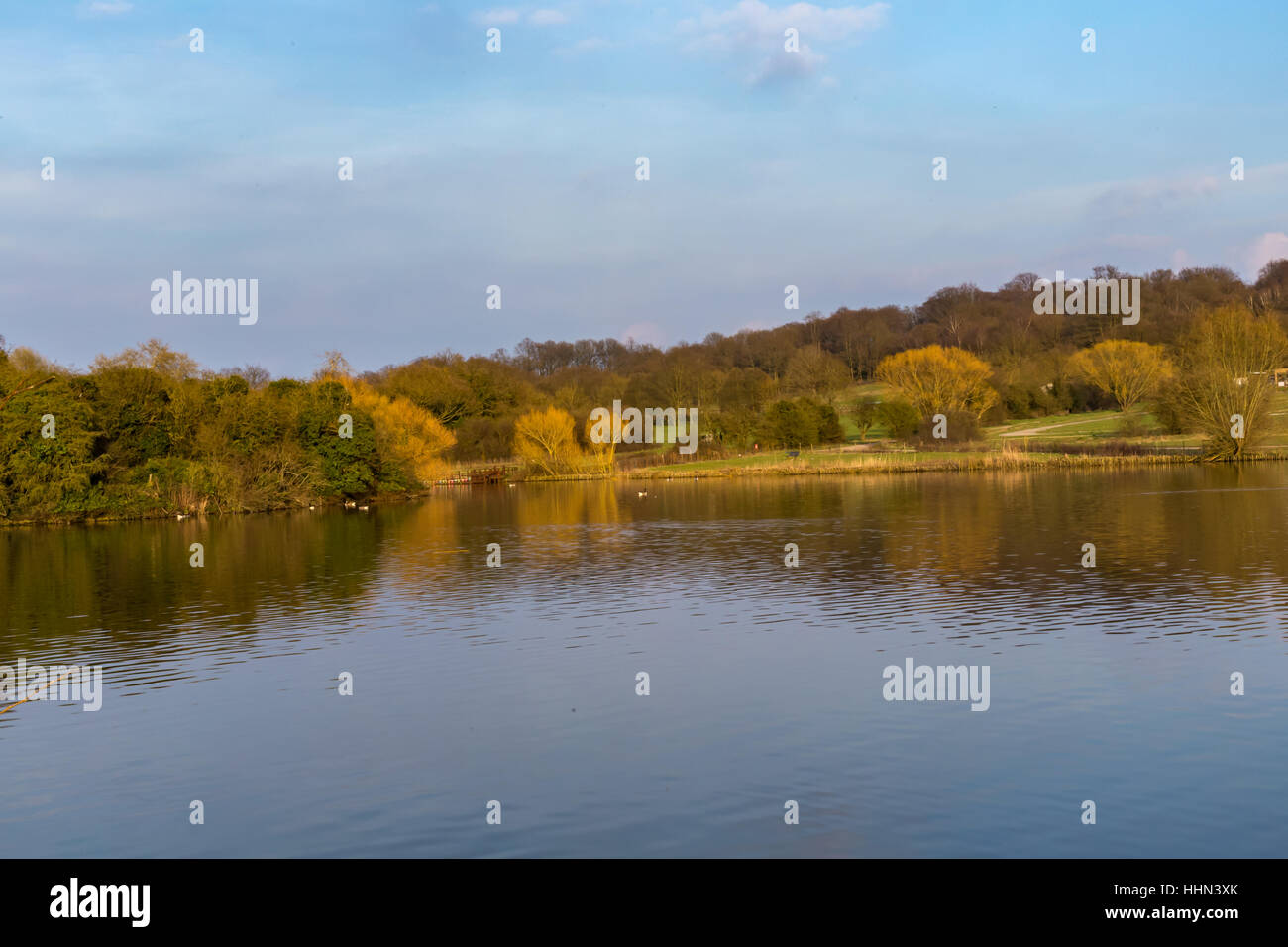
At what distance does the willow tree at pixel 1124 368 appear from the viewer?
9600cm

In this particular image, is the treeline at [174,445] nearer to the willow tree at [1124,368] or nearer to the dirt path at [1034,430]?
the dirt path at [1034,430]

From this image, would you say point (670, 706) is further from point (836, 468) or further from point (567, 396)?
point (567, 396)

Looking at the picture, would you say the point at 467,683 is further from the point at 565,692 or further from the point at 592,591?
the point at 592,591

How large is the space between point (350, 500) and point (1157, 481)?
40938 millimetres

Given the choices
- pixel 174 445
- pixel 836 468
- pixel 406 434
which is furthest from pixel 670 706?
pixel 406 434

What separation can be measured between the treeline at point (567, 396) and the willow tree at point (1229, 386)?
151 millimetres

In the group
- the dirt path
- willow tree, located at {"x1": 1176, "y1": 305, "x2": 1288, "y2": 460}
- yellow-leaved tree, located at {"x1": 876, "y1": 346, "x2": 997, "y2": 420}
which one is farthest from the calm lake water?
yellow-leaved tree, located at {"x1": 876, "y1": 346, "x2": 997, "y2": 420}

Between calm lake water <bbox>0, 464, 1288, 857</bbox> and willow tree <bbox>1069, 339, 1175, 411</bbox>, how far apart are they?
2891 inches

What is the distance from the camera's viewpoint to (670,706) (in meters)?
13.0

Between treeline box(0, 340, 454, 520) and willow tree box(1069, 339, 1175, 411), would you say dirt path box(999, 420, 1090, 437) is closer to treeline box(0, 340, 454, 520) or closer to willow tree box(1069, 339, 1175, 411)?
willow tree box(1069, 339, 1175, 411)

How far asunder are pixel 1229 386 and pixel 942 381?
35726mm

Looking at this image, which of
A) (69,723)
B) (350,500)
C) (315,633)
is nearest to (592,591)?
(315,633)
